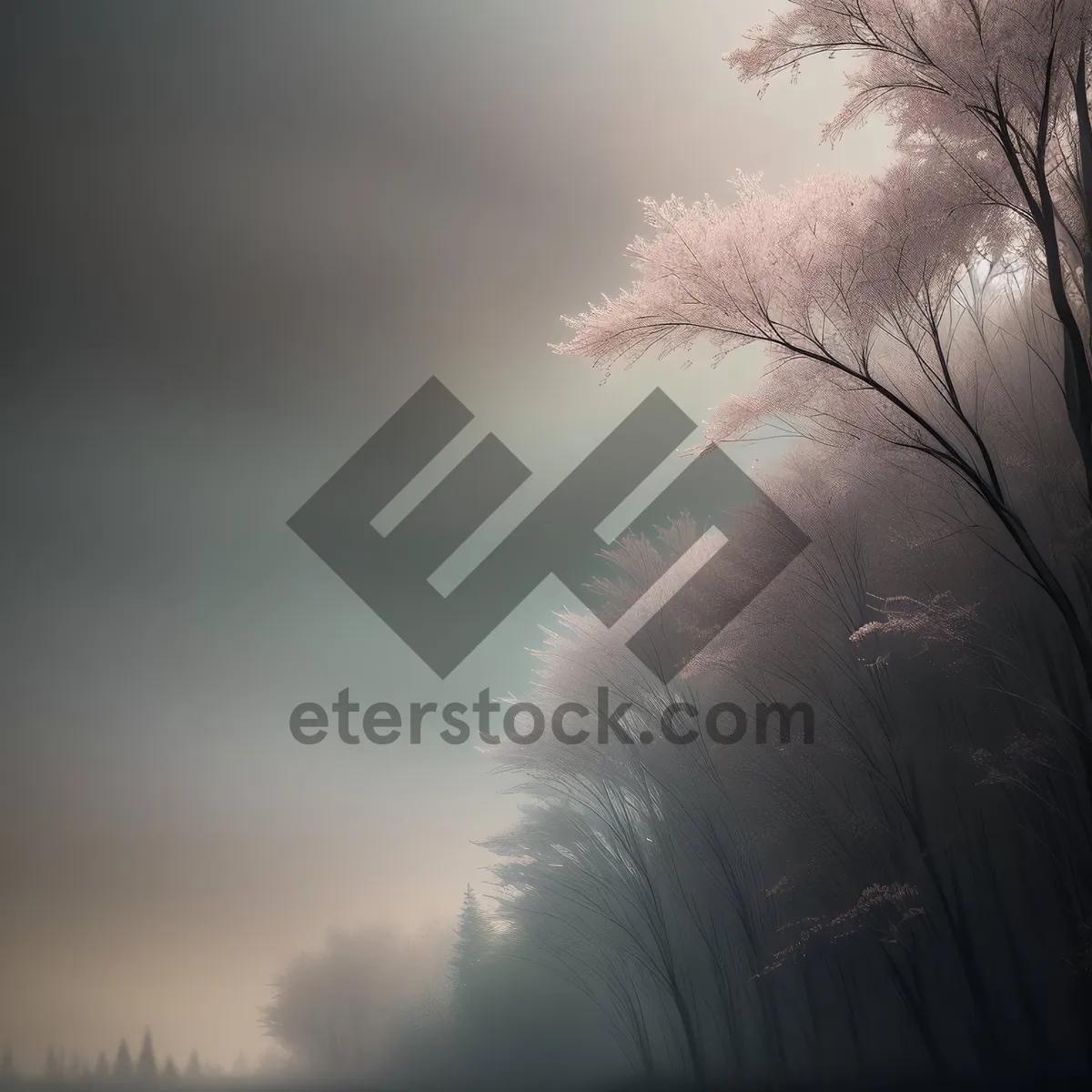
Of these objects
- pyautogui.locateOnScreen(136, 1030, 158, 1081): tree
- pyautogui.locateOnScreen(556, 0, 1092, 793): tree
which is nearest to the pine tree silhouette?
pyautogui.locateOnScreen(136, 1030, 158, 1081): tree

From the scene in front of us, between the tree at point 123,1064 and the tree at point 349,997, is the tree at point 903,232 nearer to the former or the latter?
the tree at point 349,997

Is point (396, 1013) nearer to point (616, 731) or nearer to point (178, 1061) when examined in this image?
point (178, 1061)

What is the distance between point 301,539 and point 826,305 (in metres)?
6.78

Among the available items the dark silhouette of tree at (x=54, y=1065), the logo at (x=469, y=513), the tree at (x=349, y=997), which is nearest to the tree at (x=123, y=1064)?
the dark silhouette of tree at (x=54, y=1065)

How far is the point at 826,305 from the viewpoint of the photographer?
3.40 m

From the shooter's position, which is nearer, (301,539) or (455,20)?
(455,20)

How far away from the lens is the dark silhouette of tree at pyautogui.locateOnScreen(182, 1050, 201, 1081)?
7.54m

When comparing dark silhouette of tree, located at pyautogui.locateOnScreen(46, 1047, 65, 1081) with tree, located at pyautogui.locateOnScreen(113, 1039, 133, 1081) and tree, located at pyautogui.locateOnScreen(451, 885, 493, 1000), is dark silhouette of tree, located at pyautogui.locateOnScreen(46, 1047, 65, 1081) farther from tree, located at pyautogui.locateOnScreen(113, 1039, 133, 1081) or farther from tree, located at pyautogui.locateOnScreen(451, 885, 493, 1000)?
tree, located at pyautogui.locateOnScreen(451, 885, 493, 1000)

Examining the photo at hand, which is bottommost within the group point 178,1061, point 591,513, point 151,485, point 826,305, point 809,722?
point 178,1061

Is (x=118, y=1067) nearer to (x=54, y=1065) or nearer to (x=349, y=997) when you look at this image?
(x=54, y=1065)

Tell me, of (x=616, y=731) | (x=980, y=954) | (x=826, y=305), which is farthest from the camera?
(x=616, y=731)

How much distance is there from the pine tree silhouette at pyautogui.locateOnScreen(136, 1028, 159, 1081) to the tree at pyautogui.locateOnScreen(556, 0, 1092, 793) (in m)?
8.13

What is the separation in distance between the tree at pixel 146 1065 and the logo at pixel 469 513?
4639mm

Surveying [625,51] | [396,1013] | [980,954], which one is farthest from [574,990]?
[625,51]
